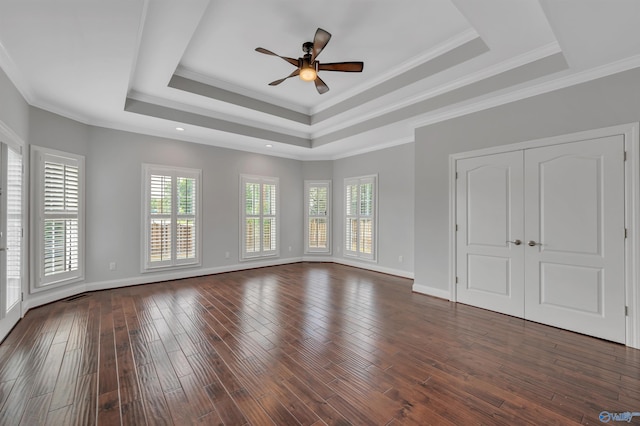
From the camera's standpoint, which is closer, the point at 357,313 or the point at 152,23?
the point at 152,23

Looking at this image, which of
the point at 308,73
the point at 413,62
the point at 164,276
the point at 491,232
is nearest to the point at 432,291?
the point at 491,232

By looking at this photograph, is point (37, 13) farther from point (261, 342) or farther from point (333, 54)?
point (261, 342)

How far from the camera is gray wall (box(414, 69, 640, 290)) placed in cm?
286

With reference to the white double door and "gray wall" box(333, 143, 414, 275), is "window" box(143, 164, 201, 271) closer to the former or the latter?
"gray wall" box(333, 143, 414, 275)

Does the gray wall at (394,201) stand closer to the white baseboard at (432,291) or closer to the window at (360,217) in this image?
the window at (360,217)

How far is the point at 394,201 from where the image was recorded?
5.91 metres

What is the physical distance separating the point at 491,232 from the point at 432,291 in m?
1.28

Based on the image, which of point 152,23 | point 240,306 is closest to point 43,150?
point 152,23

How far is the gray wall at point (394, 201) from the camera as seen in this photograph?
18.5 ft

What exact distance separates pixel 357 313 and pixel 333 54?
337 centimetres

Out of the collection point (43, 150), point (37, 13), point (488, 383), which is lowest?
point (488, 383)

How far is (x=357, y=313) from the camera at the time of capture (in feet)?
12.0

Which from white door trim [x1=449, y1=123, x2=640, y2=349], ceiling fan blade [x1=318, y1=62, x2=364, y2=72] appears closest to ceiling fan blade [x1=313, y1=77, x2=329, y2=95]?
ceiling fan blade [x1=318, y1=62, x2=364, y2=72]

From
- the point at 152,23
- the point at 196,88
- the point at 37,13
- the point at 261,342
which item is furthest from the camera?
the point at 196,88
